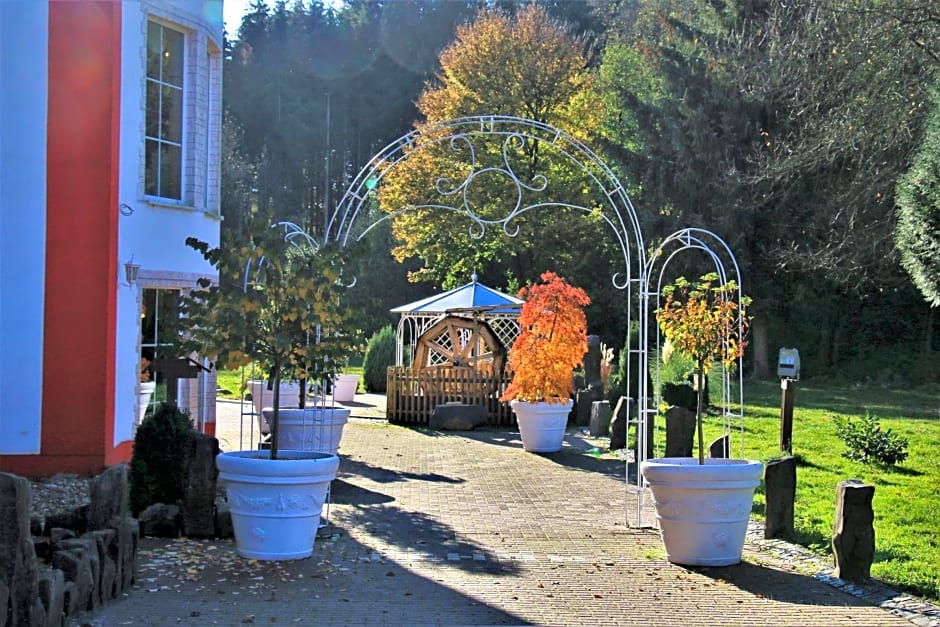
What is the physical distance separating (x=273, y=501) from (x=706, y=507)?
302cm

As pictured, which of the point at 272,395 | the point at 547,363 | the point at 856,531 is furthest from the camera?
the point at 272,395

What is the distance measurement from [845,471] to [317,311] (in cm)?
766

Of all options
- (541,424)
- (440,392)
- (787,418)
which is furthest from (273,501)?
(440,392)

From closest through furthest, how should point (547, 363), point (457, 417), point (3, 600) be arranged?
point (3, 600) → point (547, 363) → point (457, 417)

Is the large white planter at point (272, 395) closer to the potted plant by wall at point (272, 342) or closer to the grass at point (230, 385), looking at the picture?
the grass at point (230, 385)

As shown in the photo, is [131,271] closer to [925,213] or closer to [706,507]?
[706,507]

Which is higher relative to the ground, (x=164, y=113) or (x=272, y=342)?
(x=164, y=113)

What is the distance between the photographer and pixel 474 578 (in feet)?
23.4

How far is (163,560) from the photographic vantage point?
23.8 feet

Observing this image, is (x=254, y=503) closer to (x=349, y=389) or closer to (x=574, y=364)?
(x=574, y=364)

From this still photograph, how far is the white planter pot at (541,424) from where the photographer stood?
14445 millimetres

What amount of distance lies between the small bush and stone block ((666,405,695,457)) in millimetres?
3849

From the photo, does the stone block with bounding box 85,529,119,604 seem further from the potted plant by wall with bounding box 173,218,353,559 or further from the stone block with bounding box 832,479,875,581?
the stone block with bounding box 832,479,875,581

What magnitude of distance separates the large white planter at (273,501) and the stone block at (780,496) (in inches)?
137
